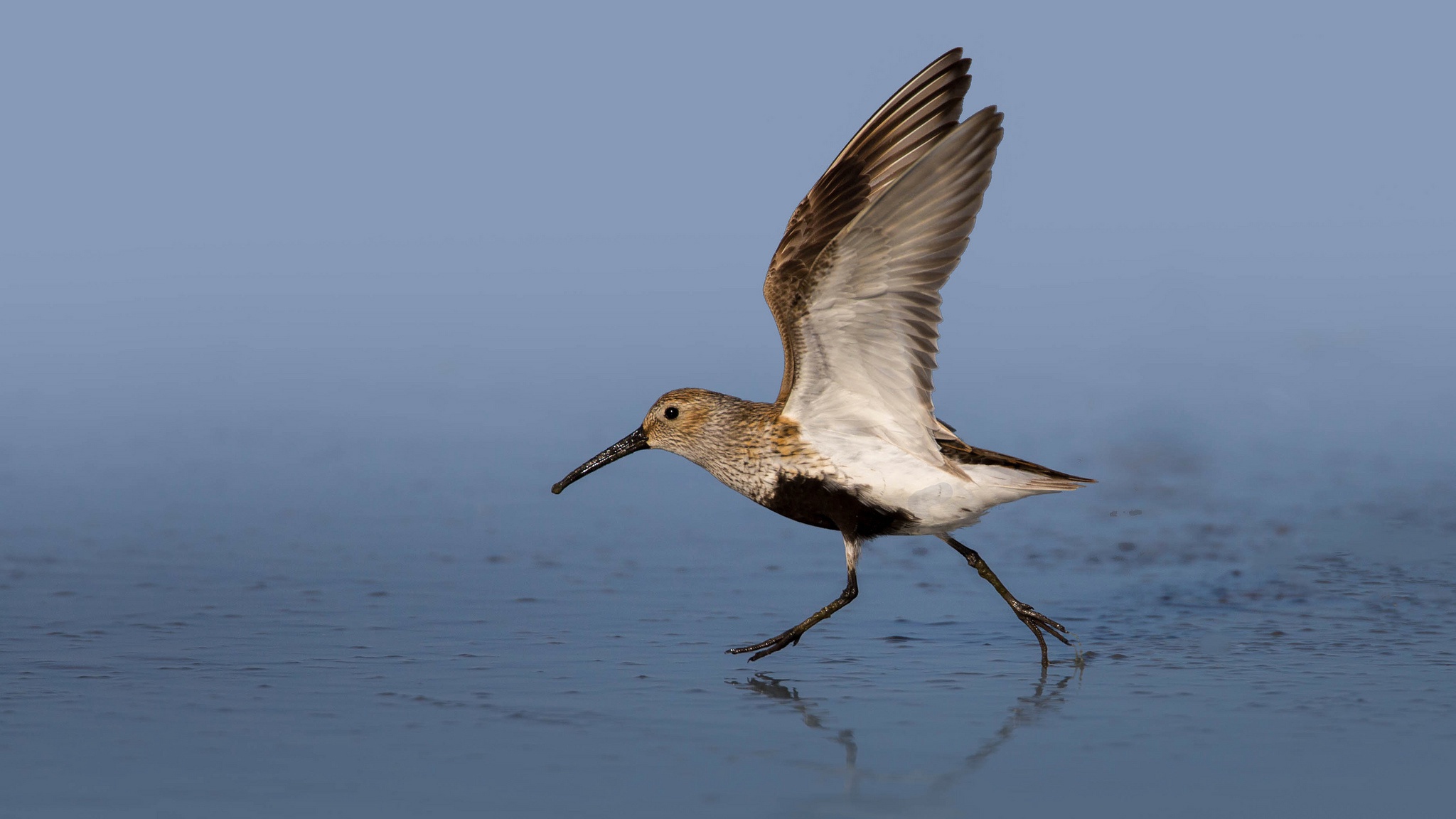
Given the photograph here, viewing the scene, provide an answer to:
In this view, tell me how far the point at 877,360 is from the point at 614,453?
2495mm

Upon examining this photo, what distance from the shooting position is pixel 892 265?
776cm

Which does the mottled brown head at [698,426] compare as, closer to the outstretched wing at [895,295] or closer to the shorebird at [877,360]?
the shorebird at [877,360]

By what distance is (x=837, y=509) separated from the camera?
28.3 ft

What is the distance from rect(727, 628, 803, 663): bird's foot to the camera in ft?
27.2

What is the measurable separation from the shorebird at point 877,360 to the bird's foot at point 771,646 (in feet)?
0.04

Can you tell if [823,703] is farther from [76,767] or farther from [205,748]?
[76,767]

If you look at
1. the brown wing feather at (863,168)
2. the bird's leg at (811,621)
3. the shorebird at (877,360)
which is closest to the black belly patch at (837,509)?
the shorebird at (877,360)

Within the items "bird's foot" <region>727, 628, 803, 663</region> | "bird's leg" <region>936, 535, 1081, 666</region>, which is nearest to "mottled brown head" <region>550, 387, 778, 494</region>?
"bird's foot" <region>727, 628, 803, 663</region>

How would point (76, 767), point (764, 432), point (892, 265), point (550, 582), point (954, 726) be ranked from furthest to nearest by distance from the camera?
point (550, 582) → point (764, 432) → point (892, 265) → point (954, 726) → point (76, 767)

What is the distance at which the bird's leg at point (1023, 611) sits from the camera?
8.57 m

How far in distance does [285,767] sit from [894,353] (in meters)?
4.02

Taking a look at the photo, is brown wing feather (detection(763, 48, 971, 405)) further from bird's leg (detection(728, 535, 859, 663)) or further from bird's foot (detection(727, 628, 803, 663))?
bird's foot (detection(727, 628, 803, 663))

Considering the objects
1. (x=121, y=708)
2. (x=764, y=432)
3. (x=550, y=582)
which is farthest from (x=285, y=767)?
(x=550, y=582)

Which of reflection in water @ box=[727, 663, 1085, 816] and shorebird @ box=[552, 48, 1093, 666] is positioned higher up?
shorebird @ box=[552, 48, 1093, 666]
